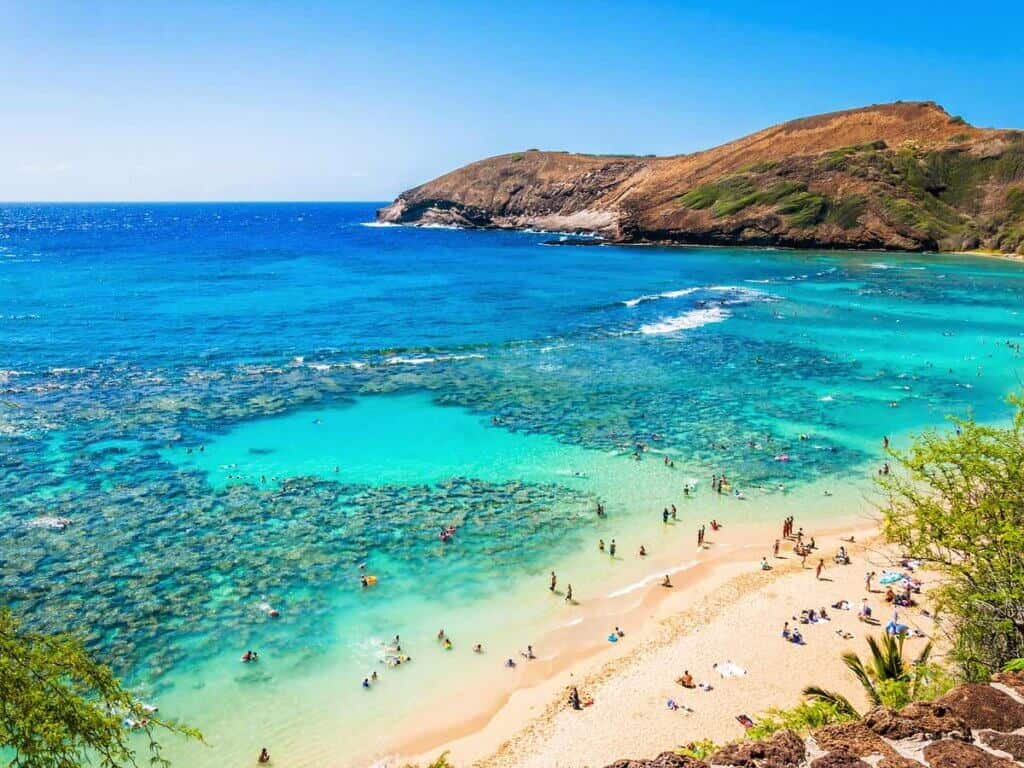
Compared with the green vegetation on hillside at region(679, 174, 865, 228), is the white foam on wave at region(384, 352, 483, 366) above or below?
below

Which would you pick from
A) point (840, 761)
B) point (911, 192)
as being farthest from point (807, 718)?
point (911, 192)

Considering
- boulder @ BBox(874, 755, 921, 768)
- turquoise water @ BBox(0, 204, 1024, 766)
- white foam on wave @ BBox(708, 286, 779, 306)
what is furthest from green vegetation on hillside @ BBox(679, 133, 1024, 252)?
boulder @ BBox(874, 755, 921, 768)

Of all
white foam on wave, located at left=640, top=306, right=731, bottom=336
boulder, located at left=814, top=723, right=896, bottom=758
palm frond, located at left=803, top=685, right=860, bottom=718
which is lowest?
palm frond, located at left=803, top=685, right=860, bottom=718

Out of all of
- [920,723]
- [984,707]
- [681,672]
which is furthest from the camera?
[681,672]

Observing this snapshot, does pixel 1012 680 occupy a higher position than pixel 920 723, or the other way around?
pixel 1012 680

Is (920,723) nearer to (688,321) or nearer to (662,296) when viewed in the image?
(688,321)

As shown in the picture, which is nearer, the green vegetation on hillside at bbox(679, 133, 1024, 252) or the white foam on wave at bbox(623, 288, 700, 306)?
the white foam on wave at bbox(623, 288, 700, 306)

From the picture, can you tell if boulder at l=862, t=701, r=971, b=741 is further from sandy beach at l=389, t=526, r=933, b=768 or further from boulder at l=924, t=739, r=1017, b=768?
sandy beach at l=389, t=526, r=933, b=768
